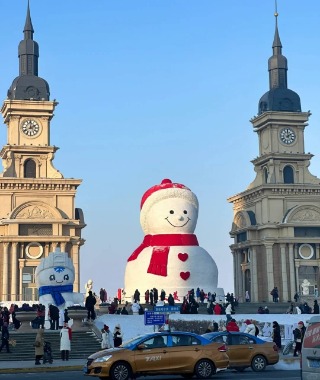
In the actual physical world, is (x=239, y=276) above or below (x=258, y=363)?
above

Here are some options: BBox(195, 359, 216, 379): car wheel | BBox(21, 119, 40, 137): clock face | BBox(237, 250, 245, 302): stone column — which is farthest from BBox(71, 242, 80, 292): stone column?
BBox(195, 359, 216, 379): car wheel

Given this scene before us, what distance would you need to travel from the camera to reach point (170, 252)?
4850cm

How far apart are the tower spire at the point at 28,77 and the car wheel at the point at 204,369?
5053 cm

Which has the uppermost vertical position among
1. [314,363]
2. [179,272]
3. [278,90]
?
[278,90]

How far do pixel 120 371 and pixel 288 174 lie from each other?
54452 millimetres

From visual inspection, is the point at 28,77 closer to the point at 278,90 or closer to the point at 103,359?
the point at 278,90

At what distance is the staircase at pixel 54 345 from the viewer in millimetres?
30172

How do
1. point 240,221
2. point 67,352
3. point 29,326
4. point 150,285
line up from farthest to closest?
1. point 240,221
2. point 150,285
3. point 29,326
4. point 67,352

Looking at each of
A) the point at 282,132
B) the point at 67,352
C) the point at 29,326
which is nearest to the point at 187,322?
the point at 29,326

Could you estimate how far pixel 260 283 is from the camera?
70250 mm

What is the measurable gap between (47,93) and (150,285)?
26479 millimetres

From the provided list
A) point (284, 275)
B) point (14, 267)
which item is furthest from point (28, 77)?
point (284, 275)

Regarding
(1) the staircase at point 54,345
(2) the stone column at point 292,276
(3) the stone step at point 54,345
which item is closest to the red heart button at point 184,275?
(1) the staircase at point 54,345

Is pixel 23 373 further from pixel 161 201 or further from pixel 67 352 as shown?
pixel 161 201
